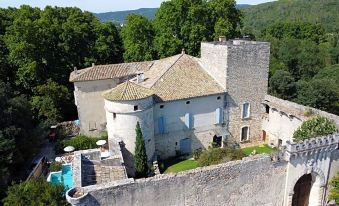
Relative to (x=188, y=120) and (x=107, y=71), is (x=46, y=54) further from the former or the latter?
(x=188, y=120)

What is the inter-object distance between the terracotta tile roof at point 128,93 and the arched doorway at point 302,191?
429 inches

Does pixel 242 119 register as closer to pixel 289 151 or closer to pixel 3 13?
pixel 289 151

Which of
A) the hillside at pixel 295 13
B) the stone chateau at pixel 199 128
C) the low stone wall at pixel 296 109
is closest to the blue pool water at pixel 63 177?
the stone chateau at pixel 199 128

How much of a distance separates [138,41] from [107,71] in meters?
8.66

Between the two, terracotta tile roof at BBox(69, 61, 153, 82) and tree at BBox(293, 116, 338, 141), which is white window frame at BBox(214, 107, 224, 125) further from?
terracotta tile roof at BBox(69, 61, 153, 82)

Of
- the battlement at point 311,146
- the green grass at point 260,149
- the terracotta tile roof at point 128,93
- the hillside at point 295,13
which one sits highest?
the hillside at point 295,13

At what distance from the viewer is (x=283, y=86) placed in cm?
3528

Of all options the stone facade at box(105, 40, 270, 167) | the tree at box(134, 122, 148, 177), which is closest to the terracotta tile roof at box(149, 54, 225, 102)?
the stone facade at box(105, 40, 270, 167)

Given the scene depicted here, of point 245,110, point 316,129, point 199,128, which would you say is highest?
point 316,129

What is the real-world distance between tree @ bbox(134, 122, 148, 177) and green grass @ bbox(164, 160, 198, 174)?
2.20m

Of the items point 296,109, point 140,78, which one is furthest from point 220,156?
point 140,78

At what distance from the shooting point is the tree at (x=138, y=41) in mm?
37000

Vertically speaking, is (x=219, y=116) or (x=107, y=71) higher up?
(x=107, y=71)

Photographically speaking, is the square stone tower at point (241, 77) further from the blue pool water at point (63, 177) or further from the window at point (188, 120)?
the blue pool water at point (63, 177)
